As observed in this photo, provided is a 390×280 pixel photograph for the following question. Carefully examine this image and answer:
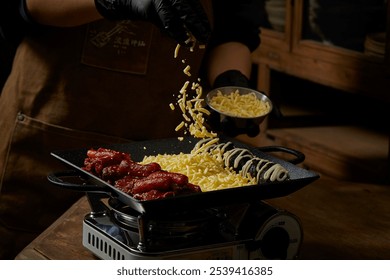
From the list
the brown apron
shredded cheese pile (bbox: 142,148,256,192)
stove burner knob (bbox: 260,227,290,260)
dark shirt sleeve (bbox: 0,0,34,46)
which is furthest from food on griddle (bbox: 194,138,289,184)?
dark shirt sleeve (bbox: 0,0,34,46)

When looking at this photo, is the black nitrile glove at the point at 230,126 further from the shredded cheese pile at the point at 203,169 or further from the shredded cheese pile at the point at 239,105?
the shredded cheese pile at the point at 203,169

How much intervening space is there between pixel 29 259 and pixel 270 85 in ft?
7.93

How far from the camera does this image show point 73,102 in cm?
268

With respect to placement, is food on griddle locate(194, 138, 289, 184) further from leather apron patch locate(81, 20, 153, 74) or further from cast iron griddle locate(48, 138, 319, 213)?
leather apron patch locate(81, 20, 153, 74)

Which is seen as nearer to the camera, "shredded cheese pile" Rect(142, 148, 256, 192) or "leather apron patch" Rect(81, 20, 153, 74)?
"shredded cheese pile" Rect(142, 148, 256, 192)

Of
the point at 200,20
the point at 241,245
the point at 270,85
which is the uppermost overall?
the point at 200,20

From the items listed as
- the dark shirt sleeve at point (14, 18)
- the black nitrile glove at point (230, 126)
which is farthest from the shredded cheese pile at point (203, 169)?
the dark shirt sleeve at point (14, 18)

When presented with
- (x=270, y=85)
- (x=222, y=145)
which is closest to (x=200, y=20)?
(x=222, y=145)

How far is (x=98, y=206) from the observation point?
1964 mm

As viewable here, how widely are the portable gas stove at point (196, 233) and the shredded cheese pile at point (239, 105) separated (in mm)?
468

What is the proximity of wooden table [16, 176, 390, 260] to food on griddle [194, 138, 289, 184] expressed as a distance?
21 cm

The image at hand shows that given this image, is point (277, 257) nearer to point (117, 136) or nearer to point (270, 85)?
point (117, 136)

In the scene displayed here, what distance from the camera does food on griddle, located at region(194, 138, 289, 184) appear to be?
1.94 metres

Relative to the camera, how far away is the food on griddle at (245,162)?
1.94 m
